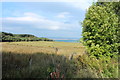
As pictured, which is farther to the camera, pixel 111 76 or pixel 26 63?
pixel 26 63

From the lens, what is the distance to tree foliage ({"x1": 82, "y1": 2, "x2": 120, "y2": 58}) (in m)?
5.62

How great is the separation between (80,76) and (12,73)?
7.55 ft

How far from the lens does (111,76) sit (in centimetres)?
454

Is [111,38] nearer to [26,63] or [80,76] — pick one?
[80,76]

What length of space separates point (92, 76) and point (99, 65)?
1.02 metres

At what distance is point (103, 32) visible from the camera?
5.61m

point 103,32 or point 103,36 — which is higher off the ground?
point 103,32

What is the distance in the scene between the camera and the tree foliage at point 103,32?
5617mm

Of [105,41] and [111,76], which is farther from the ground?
[105,41]

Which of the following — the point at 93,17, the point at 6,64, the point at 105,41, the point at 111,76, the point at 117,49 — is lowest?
the point at 111,76

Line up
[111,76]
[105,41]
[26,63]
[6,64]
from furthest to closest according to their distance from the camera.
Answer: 1. [105,41]
2. [26,63]
3. [6,64]
4. [111,76]

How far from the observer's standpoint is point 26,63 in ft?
17.3

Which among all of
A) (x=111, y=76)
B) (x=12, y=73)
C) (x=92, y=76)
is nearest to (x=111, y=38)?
(x=111, y=76)

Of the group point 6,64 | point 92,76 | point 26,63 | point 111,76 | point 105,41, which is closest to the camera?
point 92,76
